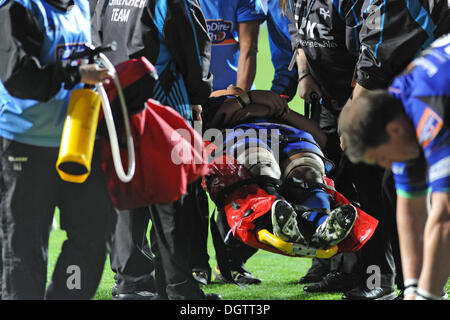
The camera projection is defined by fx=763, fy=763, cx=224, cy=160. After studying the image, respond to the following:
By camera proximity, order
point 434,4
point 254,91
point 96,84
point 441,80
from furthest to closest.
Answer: point 254,91
point 434,4
point 96,84
point 441,80

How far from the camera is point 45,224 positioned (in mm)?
3033

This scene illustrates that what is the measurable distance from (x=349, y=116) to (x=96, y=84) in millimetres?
994

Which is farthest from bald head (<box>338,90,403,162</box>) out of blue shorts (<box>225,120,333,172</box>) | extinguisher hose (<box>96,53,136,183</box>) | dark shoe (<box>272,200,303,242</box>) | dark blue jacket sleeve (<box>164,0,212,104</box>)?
blue shorts (<box>225,120,333,172</box>)

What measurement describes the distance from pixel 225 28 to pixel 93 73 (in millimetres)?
1977

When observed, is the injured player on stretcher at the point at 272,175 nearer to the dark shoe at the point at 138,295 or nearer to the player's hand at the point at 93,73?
the dark shoe at the point at 138,295

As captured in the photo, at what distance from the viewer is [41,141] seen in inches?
118

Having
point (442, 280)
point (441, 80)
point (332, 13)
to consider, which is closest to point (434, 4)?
point (332, 13)

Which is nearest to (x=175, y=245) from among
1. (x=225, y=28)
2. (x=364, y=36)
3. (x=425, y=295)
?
(x=425, y=295)

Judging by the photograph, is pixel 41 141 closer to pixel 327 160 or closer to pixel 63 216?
pixel 63 216

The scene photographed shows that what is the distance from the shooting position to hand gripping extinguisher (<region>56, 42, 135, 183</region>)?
2.85 meters

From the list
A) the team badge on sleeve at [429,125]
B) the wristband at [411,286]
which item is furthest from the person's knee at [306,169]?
the team badge on sleeve at [429,125]

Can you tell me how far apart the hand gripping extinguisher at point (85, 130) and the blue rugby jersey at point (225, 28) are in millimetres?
1826

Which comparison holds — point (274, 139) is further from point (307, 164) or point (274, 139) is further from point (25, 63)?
point (25, 63)

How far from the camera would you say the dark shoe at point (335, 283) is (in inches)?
170
